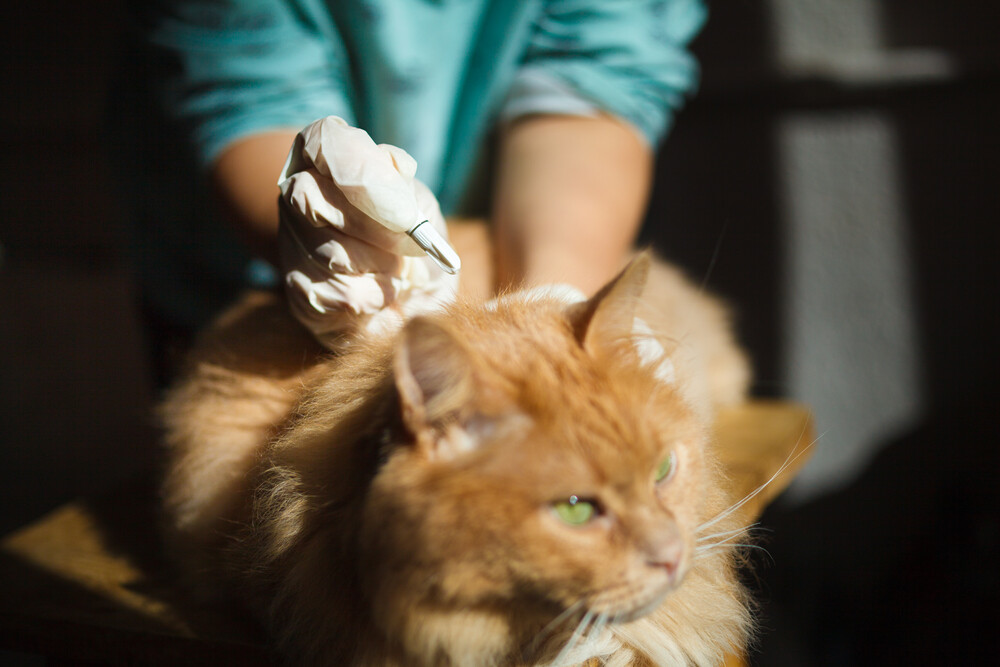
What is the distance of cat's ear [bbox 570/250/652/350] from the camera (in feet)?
1.62

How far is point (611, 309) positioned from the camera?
0.50 meters

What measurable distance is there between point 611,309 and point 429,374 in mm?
152

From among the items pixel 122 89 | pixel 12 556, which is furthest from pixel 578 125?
pixel 12 556

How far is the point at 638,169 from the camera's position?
91 cm

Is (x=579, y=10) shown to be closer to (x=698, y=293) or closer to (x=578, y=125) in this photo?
(x=578, y=125)

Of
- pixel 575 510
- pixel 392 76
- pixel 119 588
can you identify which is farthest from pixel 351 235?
pixel 119 588

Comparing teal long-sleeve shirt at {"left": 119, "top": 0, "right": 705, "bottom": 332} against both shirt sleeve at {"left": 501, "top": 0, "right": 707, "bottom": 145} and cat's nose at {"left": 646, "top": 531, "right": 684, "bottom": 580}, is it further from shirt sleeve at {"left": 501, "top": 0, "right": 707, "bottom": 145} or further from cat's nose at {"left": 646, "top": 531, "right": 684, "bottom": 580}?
cat's nose at {"left": 646, "top": 531, "right": 684, "bottom": 580}

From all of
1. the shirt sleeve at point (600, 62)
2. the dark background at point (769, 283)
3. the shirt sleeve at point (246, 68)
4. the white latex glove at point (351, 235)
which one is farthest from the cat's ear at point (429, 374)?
the dark background at point (769, 283)

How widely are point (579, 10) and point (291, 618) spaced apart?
33.4 inches

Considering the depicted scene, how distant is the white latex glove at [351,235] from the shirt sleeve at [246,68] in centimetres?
28

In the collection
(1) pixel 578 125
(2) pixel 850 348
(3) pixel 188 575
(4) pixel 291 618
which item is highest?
(1) pixel 578 125

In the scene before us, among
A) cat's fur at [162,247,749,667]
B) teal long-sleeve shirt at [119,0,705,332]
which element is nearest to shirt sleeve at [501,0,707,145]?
teal long-sleeve shirt at [119,0,705,332]

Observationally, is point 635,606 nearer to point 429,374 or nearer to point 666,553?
point 666,553

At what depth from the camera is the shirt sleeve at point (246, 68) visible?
0.79 metres
